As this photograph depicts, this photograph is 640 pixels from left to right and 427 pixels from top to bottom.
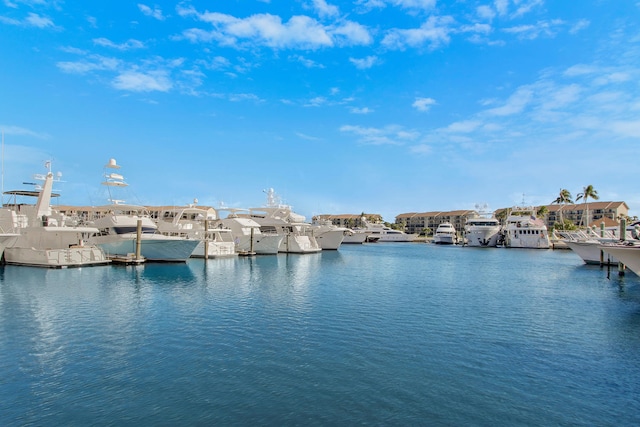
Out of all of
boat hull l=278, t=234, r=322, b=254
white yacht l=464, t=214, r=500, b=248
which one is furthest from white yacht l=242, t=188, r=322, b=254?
white yacht l=464, t=214, r=500, b=248

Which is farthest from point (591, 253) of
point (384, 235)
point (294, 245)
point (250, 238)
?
point (384, 235)

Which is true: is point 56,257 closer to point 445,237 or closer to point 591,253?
point 591,253

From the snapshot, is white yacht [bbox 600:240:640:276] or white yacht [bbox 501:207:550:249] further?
white yacht [bbox 501:207:550:249]

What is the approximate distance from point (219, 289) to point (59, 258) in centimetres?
1984

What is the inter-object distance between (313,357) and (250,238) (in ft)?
155

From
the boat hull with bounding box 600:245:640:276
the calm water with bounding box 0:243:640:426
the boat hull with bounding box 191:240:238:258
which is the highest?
the boat hull with bounding box 600:245:640:276

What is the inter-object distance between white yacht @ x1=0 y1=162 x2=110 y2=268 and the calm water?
11.3 m

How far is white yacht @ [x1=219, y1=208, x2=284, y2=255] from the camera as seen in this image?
199 ft

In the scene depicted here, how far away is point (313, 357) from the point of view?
14.1m

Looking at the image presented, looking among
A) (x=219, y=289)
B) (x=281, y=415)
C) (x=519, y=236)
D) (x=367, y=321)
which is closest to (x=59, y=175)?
(x=219, y=289)

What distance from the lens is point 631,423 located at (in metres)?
9.84

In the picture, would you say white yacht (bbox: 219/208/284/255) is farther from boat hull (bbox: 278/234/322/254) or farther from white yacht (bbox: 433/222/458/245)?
white yacht (bbox: 433/222/458/245)

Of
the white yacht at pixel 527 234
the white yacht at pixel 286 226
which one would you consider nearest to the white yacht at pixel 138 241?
the white yacht at pixel 286 226

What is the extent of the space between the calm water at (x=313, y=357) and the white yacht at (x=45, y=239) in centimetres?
1127
